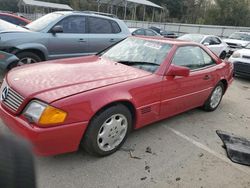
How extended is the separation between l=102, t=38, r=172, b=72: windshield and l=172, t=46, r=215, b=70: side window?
0.22 metres

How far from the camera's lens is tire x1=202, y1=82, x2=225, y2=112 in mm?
5149

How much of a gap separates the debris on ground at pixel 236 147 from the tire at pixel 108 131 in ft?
4.92

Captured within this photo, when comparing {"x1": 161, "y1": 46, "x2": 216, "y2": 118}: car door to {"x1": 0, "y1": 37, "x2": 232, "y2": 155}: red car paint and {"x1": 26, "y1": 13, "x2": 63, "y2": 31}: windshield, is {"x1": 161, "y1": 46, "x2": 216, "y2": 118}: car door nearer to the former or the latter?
{"x1": 0, "y1": 37, "x2": 232, "y2": 155}: red car paint

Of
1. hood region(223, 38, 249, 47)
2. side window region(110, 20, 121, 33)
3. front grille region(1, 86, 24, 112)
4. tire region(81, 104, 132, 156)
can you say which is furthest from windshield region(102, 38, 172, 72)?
hood region(223, 38, 249, 47)

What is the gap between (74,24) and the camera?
698 centimetres

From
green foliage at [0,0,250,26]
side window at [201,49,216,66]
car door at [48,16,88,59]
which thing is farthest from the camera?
green foliage at [0,0,250,26]

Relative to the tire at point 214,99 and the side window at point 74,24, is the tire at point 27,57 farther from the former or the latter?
the tire at point 214,99

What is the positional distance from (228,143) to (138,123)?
1466 millimetres

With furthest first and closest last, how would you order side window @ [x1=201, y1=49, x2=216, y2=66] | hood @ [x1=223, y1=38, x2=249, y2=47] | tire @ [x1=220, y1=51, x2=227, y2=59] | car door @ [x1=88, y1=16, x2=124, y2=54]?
hood @ [x1=223, y1=38, x2=249, y2=47] → tire @ [x1=220, y1=51, x2=227, y2=59] → car door @ [x1=88, y1=16, x2=124, y2=54] → side window @ [x1=201, y1=49, x2=216, y2=66]

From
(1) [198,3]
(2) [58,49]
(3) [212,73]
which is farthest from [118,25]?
(1) [198,3]

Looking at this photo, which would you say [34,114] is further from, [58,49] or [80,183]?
[58,49]

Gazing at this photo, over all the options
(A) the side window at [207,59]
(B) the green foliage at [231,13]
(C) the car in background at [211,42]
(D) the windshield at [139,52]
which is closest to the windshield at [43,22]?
(D) the windshield at [139,52]

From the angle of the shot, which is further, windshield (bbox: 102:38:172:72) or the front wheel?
the front wheel

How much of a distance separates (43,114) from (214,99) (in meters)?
3.69
